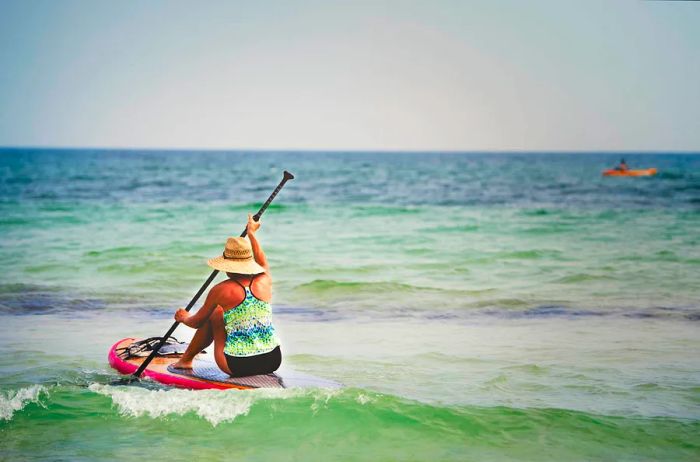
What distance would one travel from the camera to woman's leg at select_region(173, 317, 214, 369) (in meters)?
3.85

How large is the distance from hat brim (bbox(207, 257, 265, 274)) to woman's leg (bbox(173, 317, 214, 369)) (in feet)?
0.89


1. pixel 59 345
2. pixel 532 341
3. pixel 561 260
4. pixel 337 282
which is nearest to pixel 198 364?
pixel 59 345

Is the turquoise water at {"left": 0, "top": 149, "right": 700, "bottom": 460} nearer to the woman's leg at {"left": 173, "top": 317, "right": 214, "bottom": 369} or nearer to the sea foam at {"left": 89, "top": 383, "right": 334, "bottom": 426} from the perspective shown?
the sea foam at {"left": 89, "top": 383, "right": 334, "bottom": 426}

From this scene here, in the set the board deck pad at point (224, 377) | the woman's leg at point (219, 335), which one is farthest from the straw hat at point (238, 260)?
the board deck pad at point (224, 377)

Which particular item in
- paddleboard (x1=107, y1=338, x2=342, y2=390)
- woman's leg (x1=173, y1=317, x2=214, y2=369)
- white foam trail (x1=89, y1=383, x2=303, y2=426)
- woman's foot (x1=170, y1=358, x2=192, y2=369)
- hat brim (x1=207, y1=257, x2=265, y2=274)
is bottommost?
white foam trail (x1=89, y1=383, x2=303, y2=426)

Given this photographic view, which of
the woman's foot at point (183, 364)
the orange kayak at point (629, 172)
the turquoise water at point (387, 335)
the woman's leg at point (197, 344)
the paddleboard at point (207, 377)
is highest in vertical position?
the orange kayak at point (629, 172)

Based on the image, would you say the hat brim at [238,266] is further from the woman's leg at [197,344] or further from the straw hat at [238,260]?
the woman's leg at [197,344]

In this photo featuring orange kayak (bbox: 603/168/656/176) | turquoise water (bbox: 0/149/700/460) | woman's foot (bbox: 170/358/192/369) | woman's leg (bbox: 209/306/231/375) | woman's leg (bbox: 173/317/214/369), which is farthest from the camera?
orange kayak (bbox: 603/168/656/176)

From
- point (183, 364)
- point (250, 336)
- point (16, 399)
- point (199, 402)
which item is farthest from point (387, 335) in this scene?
point (16, 399)

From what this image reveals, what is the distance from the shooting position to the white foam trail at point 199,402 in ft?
12.1

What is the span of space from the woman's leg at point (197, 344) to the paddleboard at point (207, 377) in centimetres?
4

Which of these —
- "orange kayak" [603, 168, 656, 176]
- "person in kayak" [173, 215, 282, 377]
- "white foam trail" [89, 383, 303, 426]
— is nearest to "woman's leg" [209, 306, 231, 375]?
"person in kayak" [173, 215, 282, 377]

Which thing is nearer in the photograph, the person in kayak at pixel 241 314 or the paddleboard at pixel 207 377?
the person in kayak at pixel 241 314

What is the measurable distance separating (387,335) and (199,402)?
207cm
